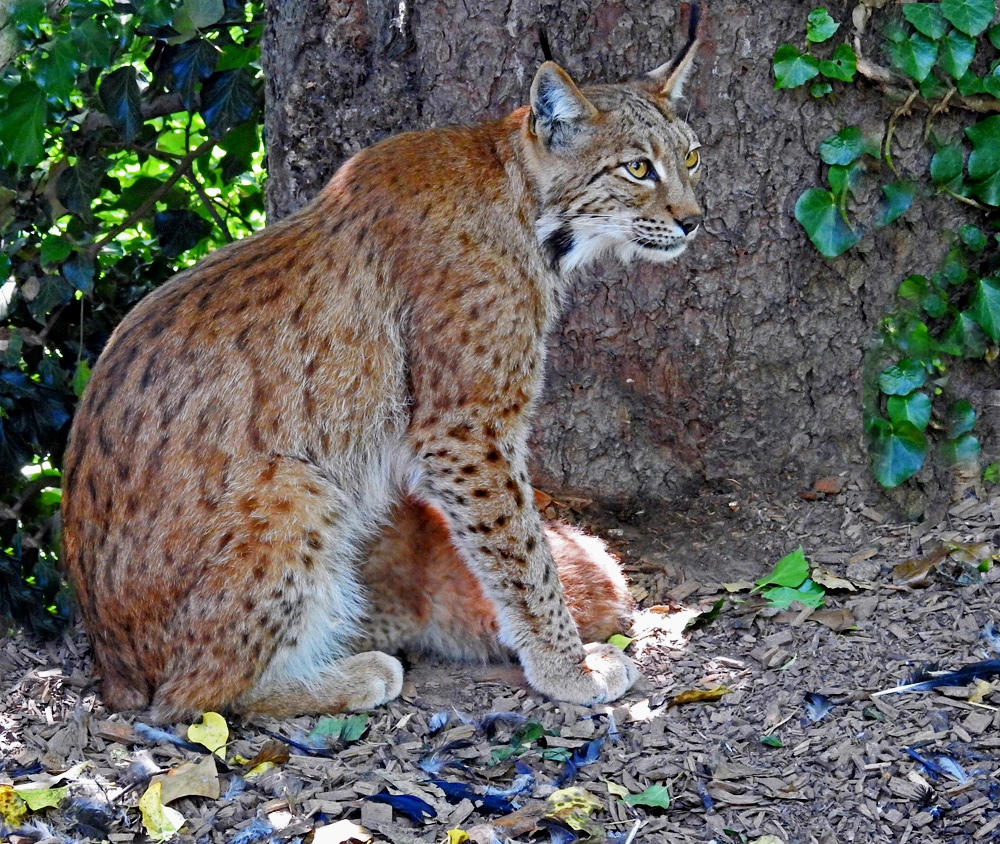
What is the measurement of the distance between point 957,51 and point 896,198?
1.75ft

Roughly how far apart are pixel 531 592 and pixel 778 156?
1830 mm

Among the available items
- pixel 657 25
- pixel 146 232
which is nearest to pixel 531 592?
pixel 657 25

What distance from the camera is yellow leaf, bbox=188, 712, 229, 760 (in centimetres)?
348

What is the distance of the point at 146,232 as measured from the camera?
5.77 metres

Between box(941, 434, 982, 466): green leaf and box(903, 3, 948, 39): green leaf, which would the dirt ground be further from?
box(903, 3, 948, 39): green leaf

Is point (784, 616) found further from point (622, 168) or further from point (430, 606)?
point (622, 168)

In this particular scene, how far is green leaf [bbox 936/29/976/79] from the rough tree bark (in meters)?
0.25

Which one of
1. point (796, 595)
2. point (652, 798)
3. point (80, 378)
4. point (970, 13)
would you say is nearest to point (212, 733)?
point (652, 798)

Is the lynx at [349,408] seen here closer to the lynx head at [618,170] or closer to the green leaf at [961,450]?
the lynx head at [618,170]

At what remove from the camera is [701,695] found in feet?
12.1

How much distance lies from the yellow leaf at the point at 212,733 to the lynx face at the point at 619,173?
185 cm

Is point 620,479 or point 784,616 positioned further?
point 620,479

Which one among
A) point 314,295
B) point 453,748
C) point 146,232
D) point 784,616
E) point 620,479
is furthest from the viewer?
point 146,232

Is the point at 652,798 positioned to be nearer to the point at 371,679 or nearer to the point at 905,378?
the point at 371,679
